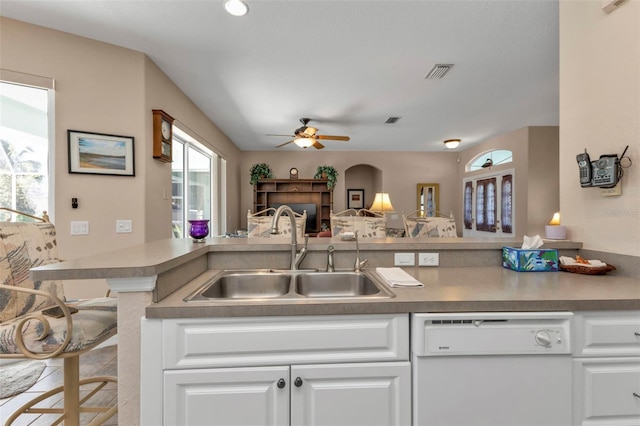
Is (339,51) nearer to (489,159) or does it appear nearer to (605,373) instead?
(605,373)

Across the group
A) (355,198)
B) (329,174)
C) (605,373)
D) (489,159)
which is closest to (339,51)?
(605,373)

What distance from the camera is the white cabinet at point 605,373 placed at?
105 cm

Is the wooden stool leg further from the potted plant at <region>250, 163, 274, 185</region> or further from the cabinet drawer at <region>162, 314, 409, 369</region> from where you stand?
the potted plant at <region>250, 163, 274, 185</region>

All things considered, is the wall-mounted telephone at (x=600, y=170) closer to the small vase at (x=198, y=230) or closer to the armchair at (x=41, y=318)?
the small vase at (x=198, y=230)

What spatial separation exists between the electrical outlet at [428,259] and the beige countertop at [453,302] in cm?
38

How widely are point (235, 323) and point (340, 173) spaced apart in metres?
6.02

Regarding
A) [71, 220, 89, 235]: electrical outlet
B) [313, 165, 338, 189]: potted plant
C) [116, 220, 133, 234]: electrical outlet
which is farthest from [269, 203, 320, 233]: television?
[71, 220, 89, 235]: electrical outlet

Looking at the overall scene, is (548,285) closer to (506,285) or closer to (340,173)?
(506,285)

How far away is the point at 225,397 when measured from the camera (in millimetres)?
994

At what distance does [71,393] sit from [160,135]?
2136 mm

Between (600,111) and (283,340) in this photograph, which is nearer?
(283,340)

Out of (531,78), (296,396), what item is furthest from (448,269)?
(531,78)

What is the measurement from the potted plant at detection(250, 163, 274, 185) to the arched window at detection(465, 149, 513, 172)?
14.9ft

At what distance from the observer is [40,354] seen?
1.10 m
